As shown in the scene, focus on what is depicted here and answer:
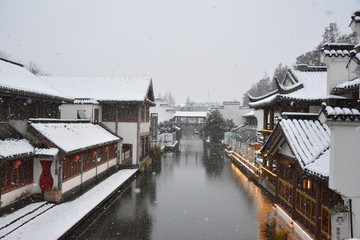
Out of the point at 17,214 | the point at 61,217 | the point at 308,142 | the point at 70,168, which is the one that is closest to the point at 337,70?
the point at 308,142

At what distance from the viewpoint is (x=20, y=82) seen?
1299 centimetres

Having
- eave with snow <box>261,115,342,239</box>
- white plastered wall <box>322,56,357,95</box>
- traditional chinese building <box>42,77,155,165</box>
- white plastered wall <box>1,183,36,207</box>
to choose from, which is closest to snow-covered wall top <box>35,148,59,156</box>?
white plastered wall <box>1,183,36,207</box>

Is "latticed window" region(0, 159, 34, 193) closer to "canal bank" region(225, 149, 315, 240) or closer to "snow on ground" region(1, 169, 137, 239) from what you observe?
"snow on ground" region(1, 169, 137, 239)

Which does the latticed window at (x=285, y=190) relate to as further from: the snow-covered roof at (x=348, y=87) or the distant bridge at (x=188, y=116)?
the distant bridge at (x=188, y=116)

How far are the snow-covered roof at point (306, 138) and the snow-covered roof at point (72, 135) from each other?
9989mm

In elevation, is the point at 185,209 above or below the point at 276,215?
below

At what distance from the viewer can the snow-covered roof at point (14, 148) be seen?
9923 millimetres

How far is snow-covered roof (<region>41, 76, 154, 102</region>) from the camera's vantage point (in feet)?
73.6

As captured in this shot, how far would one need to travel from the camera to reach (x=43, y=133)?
1194 cm

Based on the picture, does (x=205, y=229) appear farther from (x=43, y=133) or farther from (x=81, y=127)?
(x=81, y=127)

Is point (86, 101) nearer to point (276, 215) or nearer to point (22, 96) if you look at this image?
point (22, 96)

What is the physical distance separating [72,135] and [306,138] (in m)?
12.6

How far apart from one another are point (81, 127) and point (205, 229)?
A: 11393 mm

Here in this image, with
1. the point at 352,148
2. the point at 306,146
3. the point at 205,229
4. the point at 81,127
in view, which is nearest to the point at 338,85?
the point at 306,146
